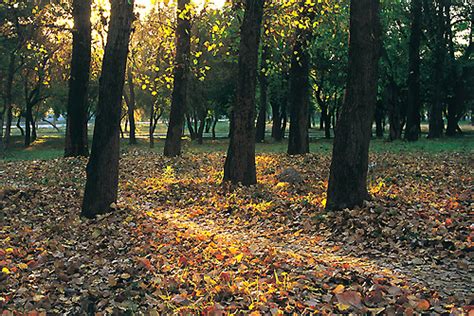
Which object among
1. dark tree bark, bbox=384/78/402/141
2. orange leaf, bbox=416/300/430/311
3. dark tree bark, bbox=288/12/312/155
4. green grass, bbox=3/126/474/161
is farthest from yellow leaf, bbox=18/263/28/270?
dark tree bark, bbox=384/78/402/141

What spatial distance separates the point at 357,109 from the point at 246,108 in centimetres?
393

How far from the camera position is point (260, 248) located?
7.34m

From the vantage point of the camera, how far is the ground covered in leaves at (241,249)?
5176 mm

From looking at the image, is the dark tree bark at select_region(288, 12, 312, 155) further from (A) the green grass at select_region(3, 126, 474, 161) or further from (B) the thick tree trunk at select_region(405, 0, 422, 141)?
(B) the thick tree trunk at select_region(405, 0, 422, 141)

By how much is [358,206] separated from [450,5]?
31.2 m

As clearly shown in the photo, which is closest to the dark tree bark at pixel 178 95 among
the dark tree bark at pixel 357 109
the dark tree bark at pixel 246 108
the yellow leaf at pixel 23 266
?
the dark tree bark at pixel 246 108

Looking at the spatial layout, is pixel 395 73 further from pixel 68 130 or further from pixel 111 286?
pixel 111 286

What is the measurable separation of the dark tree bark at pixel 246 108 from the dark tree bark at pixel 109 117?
3901mm

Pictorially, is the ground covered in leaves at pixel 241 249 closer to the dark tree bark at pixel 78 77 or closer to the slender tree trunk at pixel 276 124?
the dark tree bark at pixel 78 77

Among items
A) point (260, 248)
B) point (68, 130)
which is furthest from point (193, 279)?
point (68, 130)

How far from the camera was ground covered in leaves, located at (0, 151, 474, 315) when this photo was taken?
5176 mm

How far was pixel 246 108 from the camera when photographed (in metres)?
12.5

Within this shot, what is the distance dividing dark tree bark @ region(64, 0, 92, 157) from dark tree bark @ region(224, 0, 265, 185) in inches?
282

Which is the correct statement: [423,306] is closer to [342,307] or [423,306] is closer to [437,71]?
[342,307]
